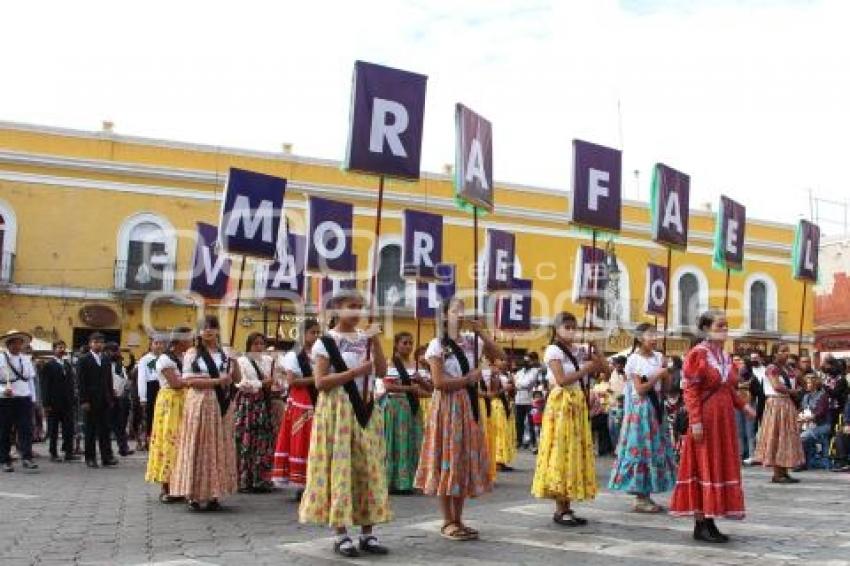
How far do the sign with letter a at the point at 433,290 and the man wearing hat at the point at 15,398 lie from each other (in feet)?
23.6

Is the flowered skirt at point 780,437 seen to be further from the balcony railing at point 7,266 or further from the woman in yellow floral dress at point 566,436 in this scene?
the balcony railing at point 7,266

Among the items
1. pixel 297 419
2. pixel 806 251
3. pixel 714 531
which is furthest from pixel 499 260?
Result: pixel 714 531

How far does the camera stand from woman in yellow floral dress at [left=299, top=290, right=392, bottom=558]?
6.06 meters

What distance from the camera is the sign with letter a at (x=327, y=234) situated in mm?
15703

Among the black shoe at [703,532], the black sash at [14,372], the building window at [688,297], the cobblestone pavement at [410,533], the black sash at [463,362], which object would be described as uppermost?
the building window at [688,297]

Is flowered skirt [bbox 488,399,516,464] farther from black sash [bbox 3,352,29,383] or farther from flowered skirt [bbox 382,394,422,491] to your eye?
black sash [bbox 3,352,29,383]

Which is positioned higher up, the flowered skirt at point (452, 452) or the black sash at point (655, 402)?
the black sash at point (655, 402)

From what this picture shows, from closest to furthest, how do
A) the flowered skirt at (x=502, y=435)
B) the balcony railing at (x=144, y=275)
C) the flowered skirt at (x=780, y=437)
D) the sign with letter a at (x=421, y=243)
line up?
the flowered skirt at (x=780, y=437), the flowered skirt at (x=502, y=435), the sign with letter a at (x=421, y=243), the balcony railing at (x=144, y=275)

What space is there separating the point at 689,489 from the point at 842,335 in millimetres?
34828

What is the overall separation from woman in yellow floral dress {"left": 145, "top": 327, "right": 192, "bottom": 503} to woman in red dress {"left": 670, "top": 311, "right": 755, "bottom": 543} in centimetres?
455

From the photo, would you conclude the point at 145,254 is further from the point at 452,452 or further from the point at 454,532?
the point at 454,532

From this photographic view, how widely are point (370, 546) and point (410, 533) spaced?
2.83 ft

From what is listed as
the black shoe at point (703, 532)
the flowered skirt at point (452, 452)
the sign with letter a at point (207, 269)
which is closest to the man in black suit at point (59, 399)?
the sign with letter a at point (207, 269)

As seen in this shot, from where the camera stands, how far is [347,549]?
602cm
